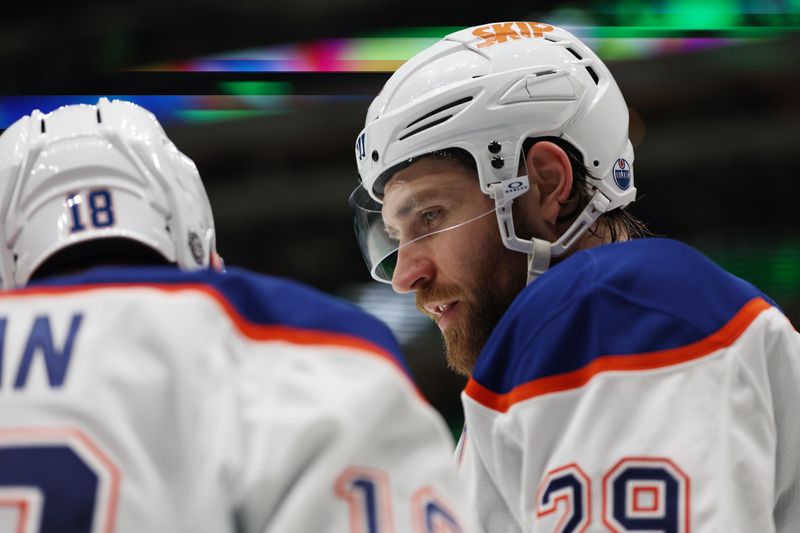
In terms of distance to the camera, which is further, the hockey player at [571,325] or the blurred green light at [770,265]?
the blurred green light at [770,265]

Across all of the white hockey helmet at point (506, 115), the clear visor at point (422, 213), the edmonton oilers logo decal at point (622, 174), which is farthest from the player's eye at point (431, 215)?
the edmonton oilers logo decal at point (622, 174)

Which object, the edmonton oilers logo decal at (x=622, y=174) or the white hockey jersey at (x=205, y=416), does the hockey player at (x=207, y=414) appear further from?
the edmonton oilers logo decal at (x=622, y=174)

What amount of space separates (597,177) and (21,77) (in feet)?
18.1

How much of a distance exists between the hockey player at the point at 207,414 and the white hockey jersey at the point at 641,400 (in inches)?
23.0

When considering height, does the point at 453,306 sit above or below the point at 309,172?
below

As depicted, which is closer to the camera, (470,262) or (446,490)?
(446,490)

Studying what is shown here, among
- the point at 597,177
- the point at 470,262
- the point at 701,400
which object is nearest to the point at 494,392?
the point at 701,400

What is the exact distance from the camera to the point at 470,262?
93.4 inches

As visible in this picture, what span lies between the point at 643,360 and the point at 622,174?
787 mm

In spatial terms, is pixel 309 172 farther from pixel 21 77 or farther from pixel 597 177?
pixel 597 177

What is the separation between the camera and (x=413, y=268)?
7.97 ft

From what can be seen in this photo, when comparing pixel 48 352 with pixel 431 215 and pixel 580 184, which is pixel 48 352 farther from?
pixel 580 184

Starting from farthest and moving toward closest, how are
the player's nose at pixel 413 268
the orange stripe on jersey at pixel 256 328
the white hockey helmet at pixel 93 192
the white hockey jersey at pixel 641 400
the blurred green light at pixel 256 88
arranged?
the blurred green light at pixel 256 88 → the player's nose at pixel 413 268 → the white hockey jersey at pixel 641 400 → the white hockey helmet at pixel 93 192 → the orange stripe on jersey at pixel 256 328

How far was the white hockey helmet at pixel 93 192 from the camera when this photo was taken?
1.38 meters
